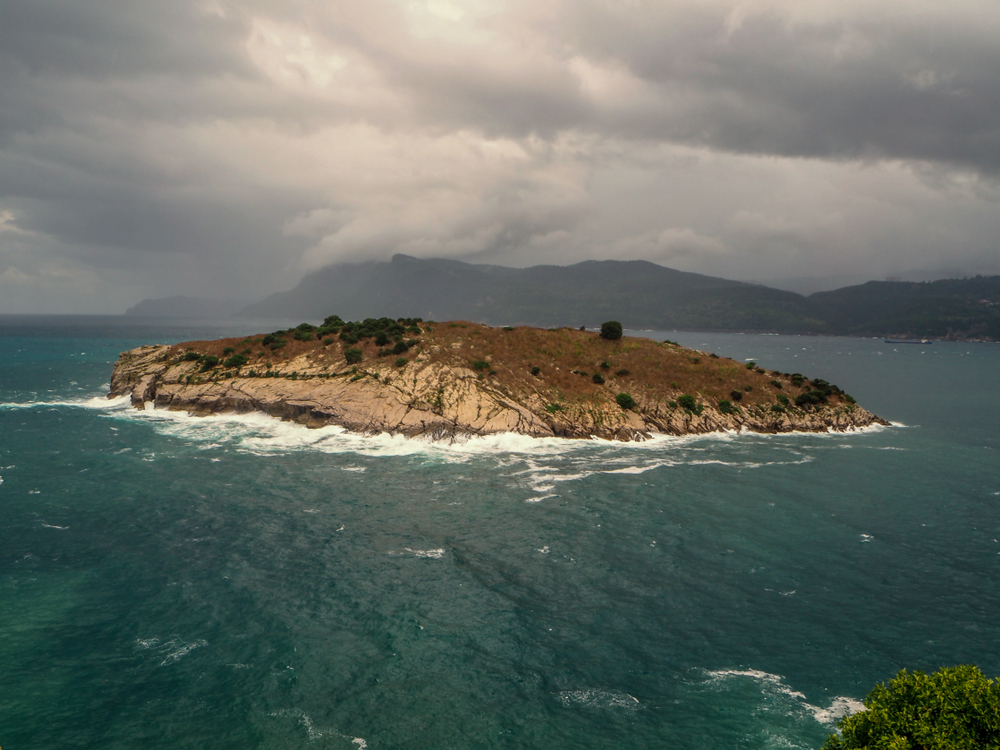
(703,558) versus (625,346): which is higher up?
(625,346)

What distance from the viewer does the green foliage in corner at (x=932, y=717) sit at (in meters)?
13.6

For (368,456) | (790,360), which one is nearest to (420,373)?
(368,456)

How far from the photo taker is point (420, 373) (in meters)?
76.1

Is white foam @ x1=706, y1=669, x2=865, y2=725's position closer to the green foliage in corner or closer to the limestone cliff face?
the green foliage in corner

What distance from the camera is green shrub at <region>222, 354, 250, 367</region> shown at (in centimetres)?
8225

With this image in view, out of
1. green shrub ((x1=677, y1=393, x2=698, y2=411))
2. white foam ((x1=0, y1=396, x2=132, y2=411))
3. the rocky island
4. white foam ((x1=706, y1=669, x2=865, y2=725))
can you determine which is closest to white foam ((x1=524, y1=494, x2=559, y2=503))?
the rocky island

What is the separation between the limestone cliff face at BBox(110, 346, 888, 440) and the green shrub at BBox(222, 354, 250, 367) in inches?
105

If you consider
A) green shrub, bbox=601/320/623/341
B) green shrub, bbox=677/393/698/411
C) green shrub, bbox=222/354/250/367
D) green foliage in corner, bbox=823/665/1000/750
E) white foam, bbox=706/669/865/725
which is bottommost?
white foam, bbox=706/669/865/725

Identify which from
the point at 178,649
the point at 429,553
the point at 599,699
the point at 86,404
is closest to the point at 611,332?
the point at 429,553

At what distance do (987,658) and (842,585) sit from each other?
7264 mm

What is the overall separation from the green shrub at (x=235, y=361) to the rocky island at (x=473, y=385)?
0.18 m

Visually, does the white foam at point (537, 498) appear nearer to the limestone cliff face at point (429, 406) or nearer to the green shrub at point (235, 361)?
the limestone cliff face at point (429, 406)

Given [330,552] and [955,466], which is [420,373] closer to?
[330,552]

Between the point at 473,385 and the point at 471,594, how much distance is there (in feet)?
146
